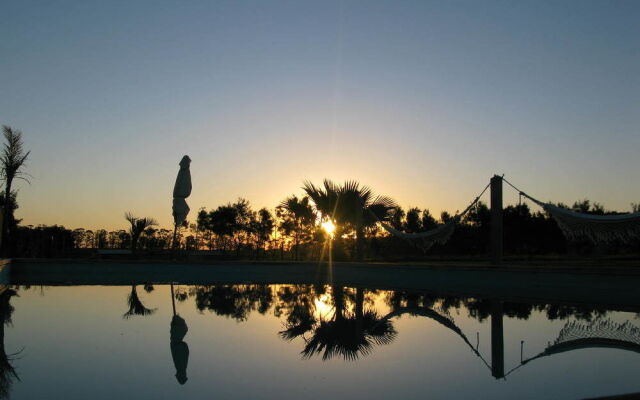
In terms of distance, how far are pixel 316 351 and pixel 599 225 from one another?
738cm

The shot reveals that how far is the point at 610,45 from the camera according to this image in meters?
11.7

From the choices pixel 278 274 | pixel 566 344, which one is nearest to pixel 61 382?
pixel 566 344

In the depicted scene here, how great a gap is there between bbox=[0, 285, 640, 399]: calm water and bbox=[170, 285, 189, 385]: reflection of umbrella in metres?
0.02

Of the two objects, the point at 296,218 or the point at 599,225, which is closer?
the point at 599,225

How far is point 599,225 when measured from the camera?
9.81m

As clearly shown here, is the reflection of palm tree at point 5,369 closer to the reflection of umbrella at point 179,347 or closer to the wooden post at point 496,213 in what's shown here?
the reflection of umbrella at point 179,347

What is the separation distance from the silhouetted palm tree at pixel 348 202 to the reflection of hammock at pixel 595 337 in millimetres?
11045

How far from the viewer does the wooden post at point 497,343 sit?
426cm

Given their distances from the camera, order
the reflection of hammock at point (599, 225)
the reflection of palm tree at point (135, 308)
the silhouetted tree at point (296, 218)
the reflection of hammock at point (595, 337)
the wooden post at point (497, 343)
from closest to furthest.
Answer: the wooden post at point (497, 343) < the reflection of hammock at point (595, 337) < the reflection of palm tree at point (135, 308) < the reflection of hammock at point (599, 225) < the silhouetted tree at point (296, 218)

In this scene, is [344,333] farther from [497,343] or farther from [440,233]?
[440,233]

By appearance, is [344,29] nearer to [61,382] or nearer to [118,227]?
[61,382]

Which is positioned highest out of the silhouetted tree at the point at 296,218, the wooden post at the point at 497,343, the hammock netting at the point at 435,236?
the silhouetted tree at the point at 296,218

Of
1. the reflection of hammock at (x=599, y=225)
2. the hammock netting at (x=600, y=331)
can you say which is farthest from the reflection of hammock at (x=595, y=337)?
the reflection of hammock at (x=599, y=225)

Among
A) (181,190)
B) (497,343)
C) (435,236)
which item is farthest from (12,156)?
(497,343)
